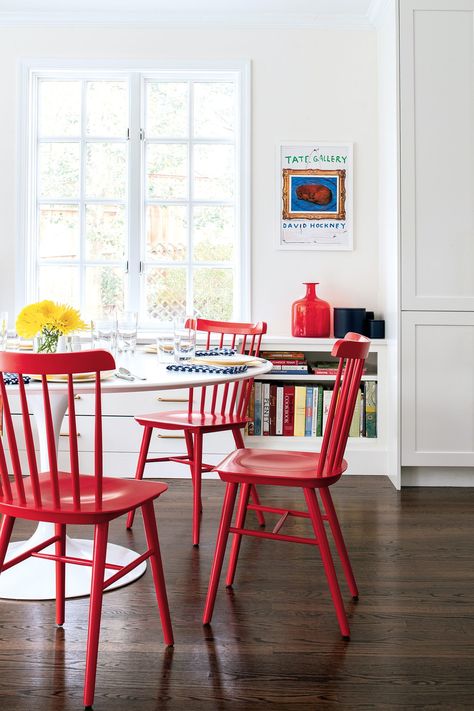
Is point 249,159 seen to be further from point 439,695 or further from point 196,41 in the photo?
point 439,695

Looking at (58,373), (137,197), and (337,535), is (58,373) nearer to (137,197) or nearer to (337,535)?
(337,535)

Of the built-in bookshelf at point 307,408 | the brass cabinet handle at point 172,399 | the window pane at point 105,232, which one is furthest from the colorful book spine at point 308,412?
the window pane at point 105,232

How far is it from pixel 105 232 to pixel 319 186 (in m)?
1.32

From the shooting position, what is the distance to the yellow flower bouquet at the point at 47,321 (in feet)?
7.43

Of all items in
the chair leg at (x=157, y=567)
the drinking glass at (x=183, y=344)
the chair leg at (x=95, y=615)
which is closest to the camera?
the chair leg at (x=95, y=615)

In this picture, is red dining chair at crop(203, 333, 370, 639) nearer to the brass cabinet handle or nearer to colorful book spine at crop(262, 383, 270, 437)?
the brass cabinet handle

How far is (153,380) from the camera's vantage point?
2.16 meters

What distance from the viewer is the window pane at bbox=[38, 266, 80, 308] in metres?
4.50

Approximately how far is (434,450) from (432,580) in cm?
139

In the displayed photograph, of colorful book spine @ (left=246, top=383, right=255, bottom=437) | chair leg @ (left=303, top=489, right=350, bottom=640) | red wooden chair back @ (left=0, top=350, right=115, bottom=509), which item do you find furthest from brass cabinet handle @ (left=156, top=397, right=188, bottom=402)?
red wooden chair back @ (left=0, top=350, right=115, bottom=509)

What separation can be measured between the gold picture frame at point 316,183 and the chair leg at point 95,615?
2.93 m

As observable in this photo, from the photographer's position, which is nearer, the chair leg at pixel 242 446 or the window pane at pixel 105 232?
the chair leg at pixel 242 446

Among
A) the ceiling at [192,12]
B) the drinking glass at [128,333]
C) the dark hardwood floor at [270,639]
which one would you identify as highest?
the ceiling at [192,12]

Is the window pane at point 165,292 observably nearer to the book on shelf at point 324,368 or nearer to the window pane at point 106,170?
the window pane at point 106,170
